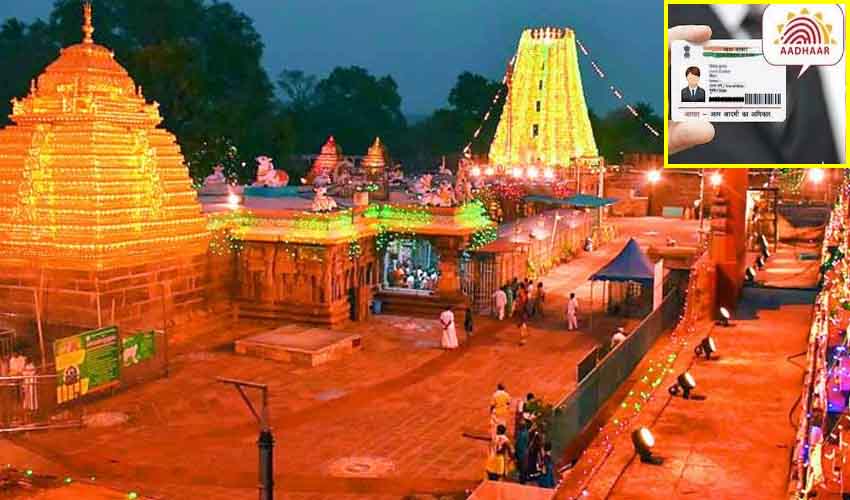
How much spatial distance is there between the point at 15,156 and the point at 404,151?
195 feet

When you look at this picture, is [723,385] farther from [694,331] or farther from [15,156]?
[15,156]

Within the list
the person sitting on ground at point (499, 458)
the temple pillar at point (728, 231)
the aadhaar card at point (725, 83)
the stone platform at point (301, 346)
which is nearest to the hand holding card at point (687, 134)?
the aadhaar card at point (725, 83)

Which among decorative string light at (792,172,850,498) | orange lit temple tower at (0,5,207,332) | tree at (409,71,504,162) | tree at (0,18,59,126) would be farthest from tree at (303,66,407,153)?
decorative string light at (792,172,850,498)

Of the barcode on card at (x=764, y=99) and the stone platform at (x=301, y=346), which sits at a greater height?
the barcode on card at (x=764, y=99)

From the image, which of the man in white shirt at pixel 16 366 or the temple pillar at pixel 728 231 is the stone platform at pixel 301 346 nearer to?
the man in white shirt at pixel 16 366

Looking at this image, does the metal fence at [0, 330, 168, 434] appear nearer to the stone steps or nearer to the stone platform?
the stone platform

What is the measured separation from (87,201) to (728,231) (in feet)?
40.9

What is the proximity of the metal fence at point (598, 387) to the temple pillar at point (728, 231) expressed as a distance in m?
1.90

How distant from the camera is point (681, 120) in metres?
15.0

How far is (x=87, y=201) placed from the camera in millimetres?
18984

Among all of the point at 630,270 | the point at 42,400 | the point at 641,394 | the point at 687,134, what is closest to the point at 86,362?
the point at 42,400

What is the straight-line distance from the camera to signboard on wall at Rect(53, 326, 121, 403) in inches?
596

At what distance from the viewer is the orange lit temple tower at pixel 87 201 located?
62.4ft

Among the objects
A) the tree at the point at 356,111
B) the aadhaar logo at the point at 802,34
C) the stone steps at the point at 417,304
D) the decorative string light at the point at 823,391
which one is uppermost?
the tree at the point at 356,111
